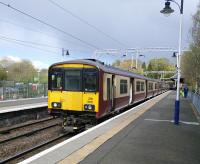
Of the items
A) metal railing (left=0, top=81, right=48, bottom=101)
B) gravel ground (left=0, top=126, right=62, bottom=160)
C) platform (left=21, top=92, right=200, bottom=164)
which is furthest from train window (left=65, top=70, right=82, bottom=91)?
metal railing (left=0, top=81, right=48, bottom=101)

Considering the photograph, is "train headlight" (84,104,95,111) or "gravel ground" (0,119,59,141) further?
"gravel ground" (0,119,59,141)

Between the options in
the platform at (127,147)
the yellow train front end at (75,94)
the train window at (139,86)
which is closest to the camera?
the platform at (127,147)

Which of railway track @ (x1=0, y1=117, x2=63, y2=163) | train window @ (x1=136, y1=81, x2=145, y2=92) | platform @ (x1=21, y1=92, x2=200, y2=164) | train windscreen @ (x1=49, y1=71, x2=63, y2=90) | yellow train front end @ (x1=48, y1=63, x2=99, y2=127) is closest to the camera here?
platform @ (x1=21, y1=92, x2=200, y2=164)

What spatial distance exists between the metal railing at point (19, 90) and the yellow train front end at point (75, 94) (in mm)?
12148

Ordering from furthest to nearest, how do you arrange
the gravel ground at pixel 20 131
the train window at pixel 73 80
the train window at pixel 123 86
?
the train window at pixel 123 86, the train window at pixel 73 80, the gravel ground at pixel 20 131

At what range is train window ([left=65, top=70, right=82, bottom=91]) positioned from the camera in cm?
1404

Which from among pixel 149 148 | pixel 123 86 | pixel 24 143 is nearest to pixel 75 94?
pixel 24 143

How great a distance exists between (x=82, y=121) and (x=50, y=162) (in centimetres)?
696

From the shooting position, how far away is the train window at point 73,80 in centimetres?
1404

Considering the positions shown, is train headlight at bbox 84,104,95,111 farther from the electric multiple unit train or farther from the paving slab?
the paving slab

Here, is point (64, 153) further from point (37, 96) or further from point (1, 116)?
point (37, 96)

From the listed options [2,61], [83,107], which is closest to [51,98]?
[83,107]

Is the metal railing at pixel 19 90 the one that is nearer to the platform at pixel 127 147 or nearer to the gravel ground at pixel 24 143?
the gravel ground at pixel 24 143

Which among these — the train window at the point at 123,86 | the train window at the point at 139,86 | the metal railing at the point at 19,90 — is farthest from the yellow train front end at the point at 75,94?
the train window at the point at 139,86
